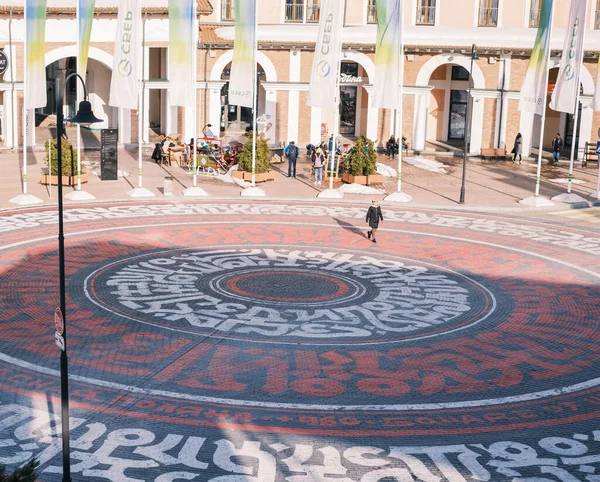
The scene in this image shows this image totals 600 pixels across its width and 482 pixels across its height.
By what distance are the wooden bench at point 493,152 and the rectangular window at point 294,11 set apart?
13661 millimetres

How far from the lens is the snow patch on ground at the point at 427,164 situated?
4435 cm

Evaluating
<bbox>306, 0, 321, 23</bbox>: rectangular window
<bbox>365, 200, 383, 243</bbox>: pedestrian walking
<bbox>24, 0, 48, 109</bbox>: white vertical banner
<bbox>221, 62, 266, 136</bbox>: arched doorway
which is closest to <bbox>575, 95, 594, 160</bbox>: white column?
<bbox>306, 0, 321, 23</bbox>: rectangular window

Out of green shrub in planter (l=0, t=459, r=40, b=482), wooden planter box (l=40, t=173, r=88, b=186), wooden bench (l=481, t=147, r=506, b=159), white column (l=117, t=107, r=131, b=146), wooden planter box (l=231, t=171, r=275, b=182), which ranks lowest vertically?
green shrub in planter (l=0, t=459, r=40, b=482)

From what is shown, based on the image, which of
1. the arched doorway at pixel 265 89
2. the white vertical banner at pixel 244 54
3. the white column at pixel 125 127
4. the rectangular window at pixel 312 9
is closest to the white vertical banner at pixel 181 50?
the white vertical banner at pixel 244 54

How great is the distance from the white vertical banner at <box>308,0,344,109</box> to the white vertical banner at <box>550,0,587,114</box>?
28.5 ft

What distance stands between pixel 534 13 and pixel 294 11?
14308mm

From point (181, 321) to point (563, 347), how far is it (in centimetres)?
799

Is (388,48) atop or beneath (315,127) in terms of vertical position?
atop

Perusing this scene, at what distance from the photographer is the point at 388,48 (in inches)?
1283

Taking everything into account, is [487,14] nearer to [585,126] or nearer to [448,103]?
[448,103]

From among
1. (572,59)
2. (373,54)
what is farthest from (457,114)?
(572,59)

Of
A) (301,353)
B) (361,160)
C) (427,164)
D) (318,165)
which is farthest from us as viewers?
(427,164)

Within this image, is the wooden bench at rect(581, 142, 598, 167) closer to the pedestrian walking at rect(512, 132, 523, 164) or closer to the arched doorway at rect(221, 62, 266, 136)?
the pedestrian walking at rect(512, 132, 523, 164)

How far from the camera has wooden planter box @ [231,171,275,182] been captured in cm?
3738
